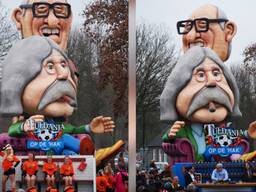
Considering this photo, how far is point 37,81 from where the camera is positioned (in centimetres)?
1716

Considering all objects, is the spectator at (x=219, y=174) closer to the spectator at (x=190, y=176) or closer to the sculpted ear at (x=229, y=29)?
the spectator at (x=190, y=176)

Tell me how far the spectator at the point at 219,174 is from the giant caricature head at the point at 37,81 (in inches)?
143

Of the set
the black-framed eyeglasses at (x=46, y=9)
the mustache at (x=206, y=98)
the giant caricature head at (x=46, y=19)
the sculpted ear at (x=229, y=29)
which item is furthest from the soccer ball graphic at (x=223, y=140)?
the black-framed eyeglasses at (x=46, y=9)

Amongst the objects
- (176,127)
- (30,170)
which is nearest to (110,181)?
(30,170)

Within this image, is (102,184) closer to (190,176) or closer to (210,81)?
(190,176)

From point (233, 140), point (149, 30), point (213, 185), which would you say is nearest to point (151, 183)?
point (213, 185)

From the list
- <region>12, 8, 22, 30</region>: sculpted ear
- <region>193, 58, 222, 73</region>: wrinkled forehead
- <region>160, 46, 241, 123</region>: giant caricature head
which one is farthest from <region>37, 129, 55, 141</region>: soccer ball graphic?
<region>193, 58, 222, 73</region>: wrinkled forehead

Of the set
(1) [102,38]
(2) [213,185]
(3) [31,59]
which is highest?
(1) [102,38]

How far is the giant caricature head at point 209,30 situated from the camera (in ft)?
61.1

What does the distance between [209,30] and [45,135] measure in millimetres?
4793

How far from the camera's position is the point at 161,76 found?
24328mm

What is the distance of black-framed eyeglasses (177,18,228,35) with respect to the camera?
18609mm

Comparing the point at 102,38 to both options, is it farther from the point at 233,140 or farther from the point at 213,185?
the point at 213,185

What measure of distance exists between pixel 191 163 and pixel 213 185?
6.67 feet
